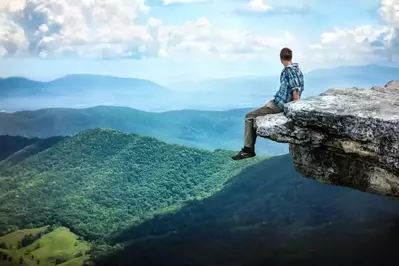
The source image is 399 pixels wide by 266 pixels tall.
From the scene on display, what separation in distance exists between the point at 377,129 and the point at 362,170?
898 mm

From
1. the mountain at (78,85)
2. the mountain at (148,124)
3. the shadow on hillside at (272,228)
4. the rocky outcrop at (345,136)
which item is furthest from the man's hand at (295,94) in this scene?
the mountain at (78,85)

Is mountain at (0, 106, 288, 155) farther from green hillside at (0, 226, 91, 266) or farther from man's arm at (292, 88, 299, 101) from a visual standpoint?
man's arm at (292, 88, 299, 101)

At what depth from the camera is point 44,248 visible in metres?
25.8

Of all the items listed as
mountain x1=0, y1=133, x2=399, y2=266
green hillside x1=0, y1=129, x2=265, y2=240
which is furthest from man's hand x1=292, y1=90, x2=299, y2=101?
green hillside x1=0, y1=129, x2=265, y2=240

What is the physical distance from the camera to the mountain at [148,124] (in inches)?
1270

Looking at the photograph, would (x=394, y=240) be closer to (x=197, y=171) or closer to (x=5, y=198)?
(x=197, y=171)

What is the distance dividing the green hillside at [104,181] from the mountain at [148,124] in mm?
1645

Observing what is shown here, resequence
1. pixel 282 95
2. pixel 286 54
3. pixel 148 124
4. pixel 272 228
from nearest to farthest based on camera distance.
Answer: pixel 286 54
pixel 282 95
pixel 272 228
pixel 148 124

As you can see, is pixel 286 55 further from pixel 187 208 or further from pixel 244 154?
pixel 187 208

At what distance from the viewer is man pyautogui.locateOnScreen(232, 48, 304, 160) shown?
6.76 meters

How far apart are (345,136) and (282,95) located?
3.94 feet

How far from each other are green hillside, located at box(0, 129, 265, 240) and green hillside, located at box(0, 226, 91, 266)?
509 millimetres

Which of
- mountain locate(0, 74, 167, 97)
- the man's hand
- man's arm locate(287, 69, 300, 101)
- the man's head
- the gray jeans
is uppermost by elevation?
mountain locate(0, 74, 167, 97)

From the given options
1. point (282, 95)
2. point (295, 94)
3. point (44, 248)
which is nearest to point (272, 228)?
point (44, 248)
